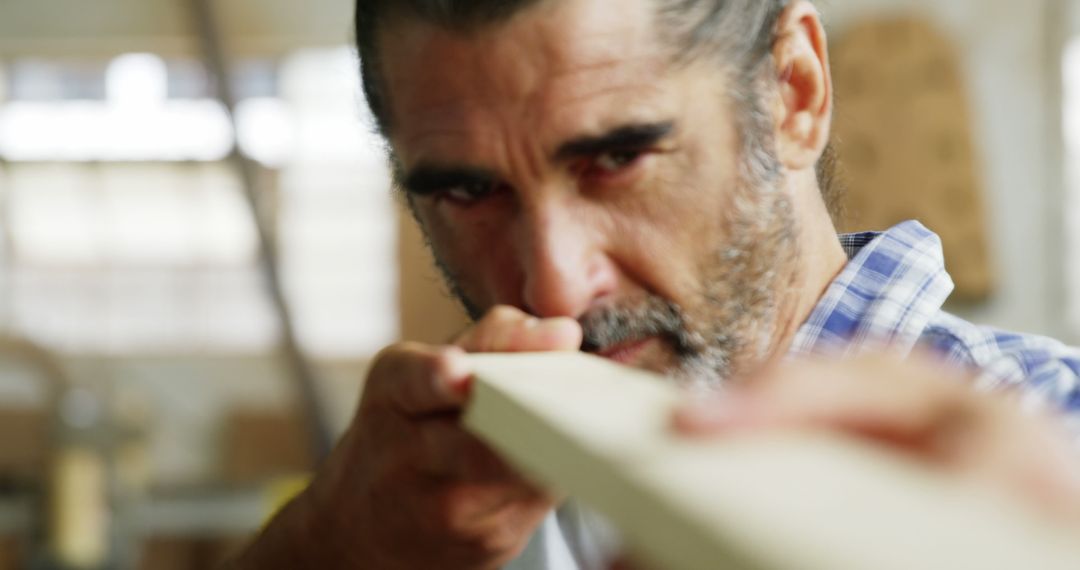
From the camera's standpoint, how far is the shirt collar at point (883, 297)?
0.52 metres

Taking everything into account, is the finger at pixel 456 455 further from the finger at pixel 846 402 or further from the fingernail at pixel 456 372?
the finger at pixel 846 402

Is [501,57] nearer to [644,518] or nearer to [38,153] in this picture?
[644,518]

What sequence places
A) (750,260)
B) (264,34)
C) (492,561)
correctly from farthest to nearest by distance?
(264,34)
(750,260)
(492,561)

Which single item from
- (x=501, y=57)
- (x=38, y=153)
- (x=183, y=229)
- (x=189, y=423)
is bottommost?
(x=189, y=423)

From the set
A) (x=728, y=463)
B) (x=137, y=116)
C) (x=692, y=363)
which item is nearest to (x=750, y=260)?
(x=692, y=363)

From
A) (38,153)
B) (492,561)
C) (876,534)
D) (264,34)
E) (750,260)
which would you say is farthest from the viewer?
(38,153)

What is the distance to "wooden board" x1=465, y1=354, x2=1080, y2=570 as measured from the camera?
138mm

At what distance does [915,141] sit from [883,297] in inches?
49.3

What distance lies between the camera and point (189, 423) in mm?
1946

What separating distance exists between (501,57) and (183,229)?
1653 millimetres

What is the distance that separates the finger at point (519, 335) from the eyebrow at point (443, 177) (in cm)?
17

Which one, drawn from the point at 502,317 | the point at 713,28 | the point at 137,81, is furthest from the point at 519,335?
the point at 137,81

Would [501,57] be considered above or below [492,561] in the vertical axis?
above

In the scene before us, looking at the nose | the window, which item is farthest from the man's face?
the window
